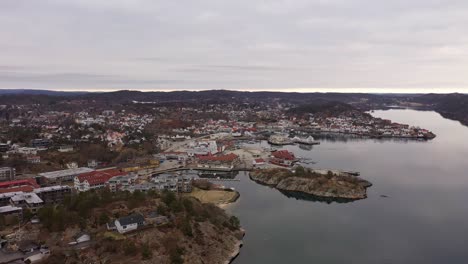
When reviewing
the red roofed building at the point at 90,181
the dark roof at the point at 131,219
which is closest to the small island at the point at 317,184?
the red roofed building at the point at 90,181

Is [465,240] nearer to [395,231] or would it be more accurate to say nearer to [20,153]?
[395,231]

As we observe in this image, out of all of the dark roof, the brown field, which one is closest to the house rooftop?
the brown field

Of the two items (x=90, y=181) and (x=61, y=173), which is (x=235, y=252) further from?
(x=61, y=173)

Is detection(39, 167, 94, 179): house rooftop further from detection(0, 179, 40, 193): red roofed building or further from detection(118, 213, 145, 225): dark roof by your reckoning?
detection(118, 213, 145, 225): dark roof

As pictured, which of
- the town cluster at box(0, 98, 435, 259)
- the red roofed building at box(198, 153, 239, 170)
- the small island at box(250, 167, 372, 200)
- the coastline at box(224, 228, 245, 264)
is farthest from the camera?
the red roofed building at box(198, 153, 239, 170)

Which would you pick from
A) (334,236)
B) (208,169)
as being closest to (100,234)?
(334,236)
